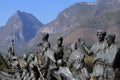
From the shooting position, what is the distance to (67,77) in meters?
17.4

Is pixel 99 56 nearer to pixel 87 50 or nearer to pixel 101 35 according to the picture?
pixel 101 35

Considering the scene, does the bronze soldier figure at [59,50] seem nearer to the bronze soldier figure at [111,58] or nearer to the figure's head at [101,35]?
the figure's head at [101,35]

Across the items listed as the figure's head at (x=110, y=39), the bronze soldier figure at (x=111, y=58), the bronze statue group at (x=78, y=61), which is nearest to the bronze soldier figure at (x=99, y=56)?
the bronze statue group at (x=78, y=61)

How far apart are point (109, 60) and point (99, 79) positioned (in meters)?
0.84

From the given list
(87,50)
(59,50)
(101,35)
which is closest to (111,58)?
(101,35)

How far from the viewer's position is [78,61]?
688 inches

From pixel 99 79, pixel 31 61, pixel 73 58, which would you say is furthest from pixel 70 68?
pixel 31 61

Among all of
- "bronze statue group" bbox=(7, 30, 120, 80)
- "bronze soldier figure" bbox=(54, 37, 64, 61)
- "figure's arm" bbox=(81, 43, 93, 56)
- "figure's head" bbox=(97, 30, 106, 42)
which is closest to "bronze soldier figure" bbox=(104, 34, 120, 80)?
"bronze statue group" bbox=(7, 30, 120, 80)

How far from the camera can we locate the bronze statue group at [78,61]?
15305 millimetres

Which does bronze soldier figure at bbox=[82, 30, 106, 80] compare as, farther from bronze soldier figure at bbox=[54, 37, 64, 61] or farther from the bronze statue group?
bronze soldier figure at bbox=[54, 37, 64, 61]

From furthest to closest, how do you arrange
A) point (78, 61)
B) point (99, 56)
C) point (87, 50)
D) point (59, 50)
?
point (59, 50), point (78, 61), point (87, 50), point (99, 56)

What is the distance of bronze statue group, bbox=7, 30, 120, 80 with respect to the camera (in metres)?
15.3

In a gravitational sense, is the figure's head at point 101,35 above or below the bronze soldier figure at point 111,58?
above

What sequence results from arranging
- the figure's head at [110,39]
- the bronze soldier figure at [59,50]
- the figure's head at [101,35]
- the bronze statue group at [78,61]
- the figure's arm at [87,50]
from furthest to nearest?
the bronze soldier figure at [59,50] < the figure's arm at [87,50] < the figure's head at [101,35] < the bronze statue group at [78,61] < the figure's head at [110,39]
